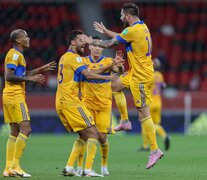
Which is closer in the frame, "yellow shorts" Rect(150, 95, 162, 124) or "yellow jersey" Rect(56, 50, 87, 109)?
"yellow jersey" Rect(56, 50, 87, 109)

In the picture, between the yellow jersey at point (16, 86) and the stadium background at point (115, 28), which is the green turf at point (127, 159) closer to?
the yellow jersey at point (16, 86)

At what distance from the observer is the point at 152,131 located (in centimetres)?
1127

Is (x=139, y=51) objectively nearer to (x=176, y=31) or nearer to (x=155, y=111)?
(x=155, y=111)

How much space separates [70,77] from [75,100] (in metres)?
0.35

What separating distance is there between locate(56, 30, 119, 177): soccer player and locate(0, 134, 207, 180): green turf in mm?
548

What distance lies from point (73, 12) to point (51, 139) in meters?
9.93

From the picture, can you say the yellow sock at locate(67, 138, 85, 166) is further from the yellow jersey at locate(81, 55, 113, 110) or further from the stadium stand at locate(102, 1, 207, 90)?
the stadium stand at locate(102, 1, 207, 90)

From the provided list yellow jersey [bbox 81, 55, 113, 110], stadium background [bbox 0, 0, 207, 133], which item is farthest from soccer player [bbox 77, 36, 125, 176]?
stadium background [bbox 0, 0, 207, 133]

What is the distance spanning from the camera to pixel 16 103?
36.2 ft

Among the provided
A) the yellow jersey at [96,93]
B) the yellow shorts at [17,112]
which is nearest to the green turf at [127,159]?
the yellow shorts at [17,112]

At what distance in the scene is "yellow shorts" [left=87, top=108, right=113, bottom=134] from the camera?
11586 millimetres

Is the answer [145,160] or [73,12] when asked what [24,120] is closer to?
[145,160]

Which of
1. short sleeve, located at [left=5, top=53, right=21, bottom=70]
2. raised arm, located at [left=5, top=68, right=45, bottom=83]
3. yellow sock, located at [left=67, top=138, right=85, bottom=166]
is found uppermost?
short sleeve, located at [left=5, top=53, right=21, bottom=70]

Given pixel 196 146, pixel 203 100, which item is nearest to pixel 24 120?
pixel 196 146
